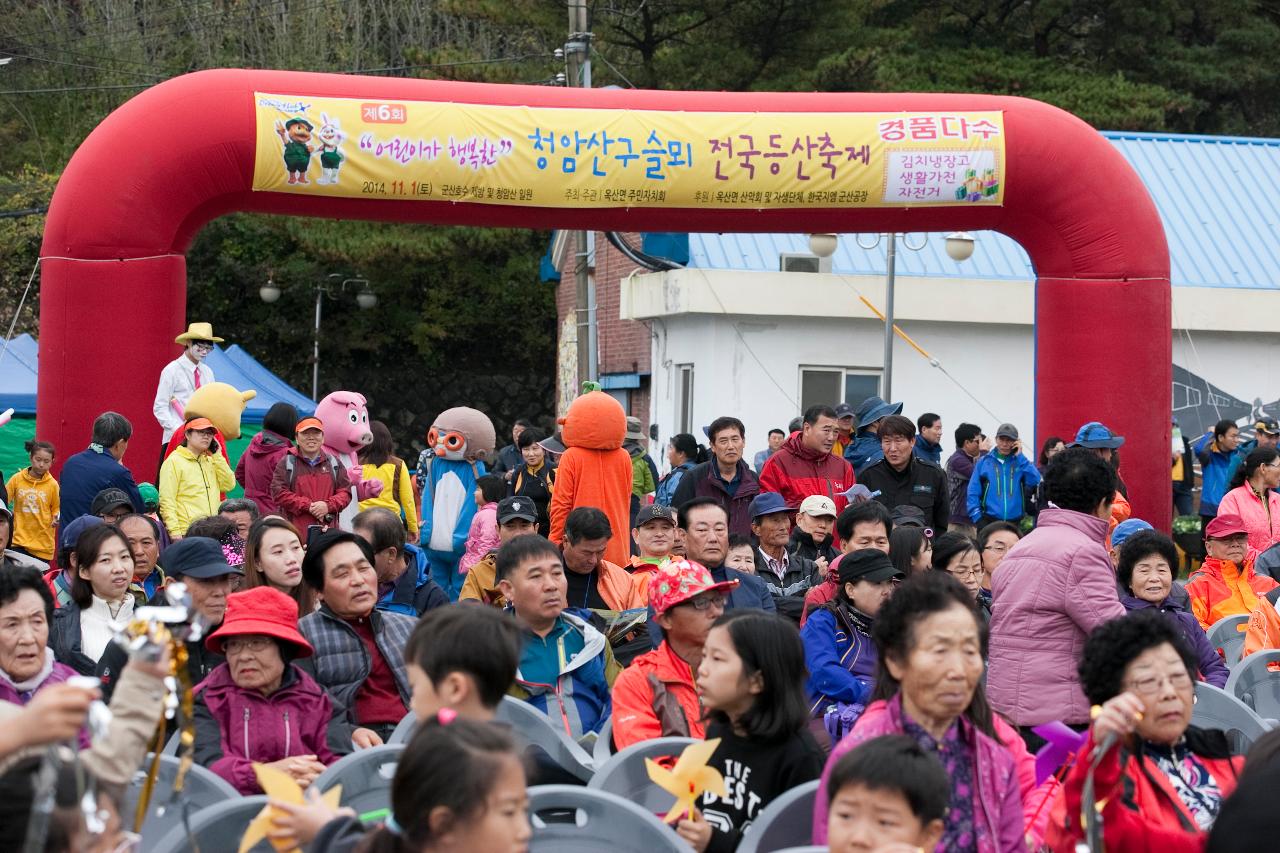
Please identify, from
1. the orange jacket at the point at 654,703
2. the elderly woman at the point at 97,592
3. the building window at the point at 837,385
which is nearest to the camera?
the orange jacket at the point at 654,703

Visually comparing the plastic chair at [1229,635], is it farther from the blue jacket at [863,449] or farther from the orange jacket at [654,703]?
the blue jacket at [863,449]

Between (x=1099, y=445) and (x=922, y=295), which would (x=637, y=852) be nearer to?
(x=1099, y=445)

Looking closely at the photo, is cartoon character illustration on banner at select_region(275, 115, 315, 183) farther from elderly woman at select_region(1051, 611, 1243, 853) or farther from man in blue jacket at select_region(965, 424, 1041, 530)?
elderly woman at select_region(1051, 611, 1243, 853)

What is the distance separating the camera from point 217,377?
17.5 meters

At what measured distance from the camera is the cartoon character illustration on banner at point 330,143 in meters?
10.8

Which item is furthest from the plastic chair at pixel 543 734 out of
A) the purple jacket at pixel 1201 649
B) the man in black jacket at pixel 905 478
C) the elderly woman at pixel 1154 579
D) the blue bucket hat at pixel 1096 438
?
the blue bucket hat at pixel 1096 438

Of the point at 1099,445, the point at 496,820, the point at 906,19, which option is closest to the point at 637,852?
the point at 496,820

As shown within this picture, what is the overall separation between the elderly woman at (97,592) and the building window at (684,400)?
13312 mm

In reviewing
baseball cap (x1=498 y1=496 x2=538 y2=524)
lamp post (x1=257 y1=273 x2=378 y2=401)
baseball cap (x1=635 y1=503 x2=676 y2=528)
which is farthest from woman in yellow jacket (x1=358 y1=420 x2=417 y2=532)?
lamp post (x1=257 y1=273 x2=378 y2=401)

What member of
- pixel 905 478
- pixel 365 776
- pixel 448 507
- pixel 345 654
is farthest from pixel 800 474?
pixel 365 776

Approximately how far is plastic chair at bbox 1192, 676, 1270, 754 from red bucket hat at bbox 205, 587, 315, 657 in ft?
10.1

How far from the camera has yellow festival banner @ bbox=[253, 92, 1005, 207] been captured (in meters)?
10.8

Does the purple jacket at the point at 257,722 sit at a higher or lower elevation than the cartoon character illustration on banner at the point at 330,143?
lower

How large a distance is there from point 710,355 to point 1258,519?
9168mm
